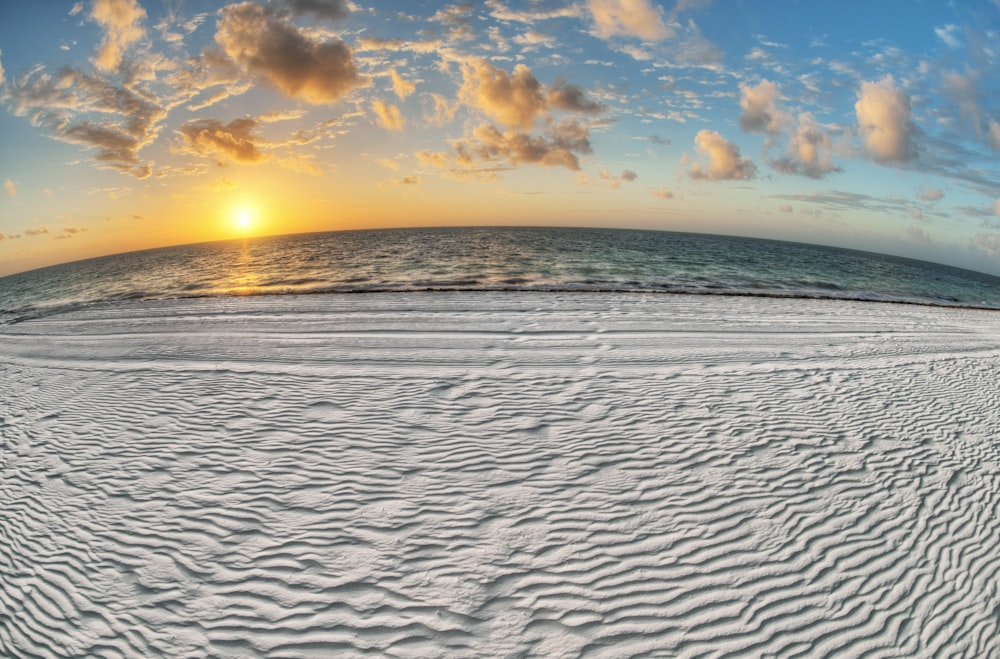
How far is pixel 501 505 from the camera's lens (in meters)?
6.49

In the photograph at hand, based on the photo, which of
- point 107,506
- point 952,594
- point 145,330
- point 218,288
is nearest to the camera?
point 952,594

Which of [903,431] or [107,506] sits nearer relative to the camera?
[107,506]

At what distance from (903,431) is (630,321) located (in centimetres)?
817

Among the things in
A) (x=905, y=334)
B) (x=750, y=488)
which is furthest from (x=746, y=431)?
(x=905, y=334)

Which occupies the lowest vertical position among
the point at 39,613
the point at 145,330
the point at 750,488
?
the point at 39,613

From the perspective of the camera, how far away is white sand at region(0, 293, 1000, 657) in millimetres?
4871

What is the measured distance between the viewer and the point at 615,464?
745 cm

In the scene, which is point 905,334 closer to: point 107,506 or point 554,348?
point 554,348

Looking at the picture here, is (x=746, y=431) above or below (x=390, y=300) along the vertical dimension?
below

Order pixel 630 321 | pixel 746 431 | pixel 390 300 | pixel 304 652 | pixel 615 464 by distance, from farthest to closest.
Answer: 1. pixel 390 300
2. pixel 630 321
3. pixel 746 431
4. pixel 615 464
5. pixel 304 652

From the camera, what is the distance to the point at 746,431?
8617mm

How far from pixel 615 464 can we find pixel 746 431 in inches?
113

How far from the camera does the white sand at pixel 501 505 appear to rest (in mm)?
4871

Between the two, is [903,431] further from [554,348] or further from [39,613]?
[39,613]
